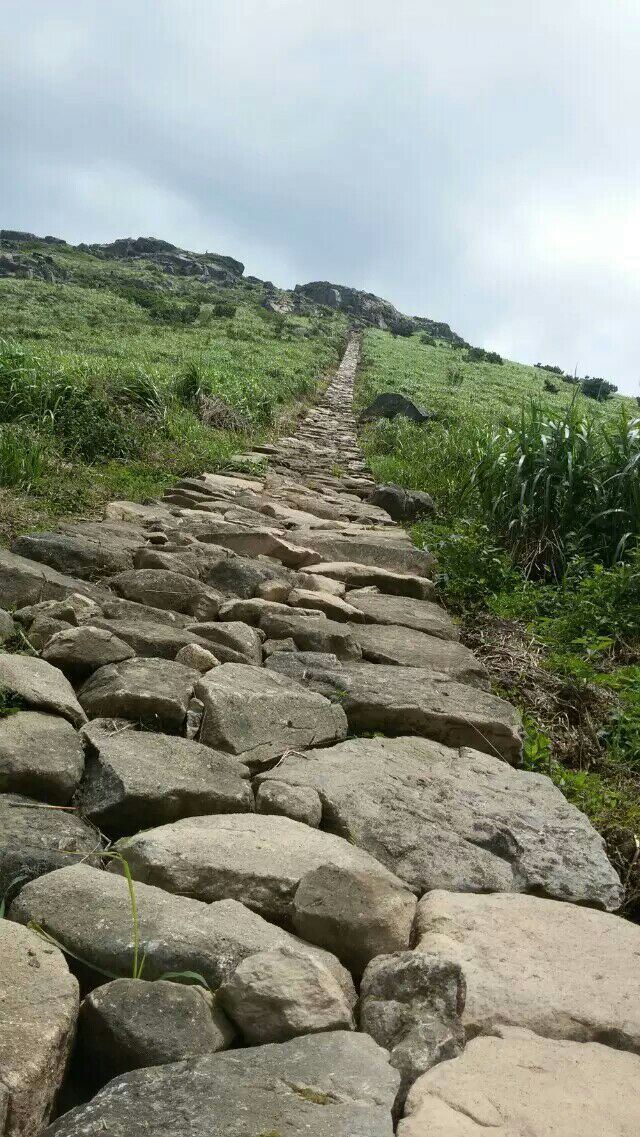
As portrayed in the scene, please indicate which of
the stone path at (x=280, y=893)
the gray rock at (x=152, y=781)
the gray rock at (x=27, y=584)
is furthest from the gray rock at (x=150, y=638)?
the gray rock at (x=152, y=781)

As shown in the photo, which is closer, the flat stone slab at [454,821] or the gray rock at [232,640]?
the flat stone slab at [454,821]

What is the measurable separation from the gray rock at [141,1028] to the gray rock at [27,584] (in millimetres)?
2021

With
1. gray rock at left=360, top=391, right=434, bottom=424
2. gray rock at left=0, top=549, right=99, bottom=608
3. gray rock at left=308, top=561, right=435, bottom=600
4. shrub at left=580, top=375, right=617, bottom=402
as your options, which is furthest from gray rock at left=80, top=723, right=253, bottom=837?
shrub at left=580, top=375, right=617, bottom=402

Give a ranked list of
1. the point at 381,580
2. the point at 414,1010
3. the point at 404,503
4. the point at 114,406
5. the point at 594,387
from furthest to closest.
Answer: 1. the point at 594,387
2. the point at 114,406
3. the point at 404,503
4. the point at 381,580
5. the point at 414,1010

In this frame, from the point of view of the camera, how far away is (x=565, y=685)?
12.1 ft

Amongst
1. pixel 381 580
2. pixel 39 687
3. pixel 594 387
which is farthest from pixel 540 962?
pixel 594 387

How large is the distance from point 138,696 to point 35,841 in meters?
0.73

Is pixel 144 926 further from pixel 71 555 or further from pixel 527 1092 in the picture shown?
pixel 71 555

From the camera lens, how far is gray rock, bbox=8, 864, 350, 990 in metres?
1.55

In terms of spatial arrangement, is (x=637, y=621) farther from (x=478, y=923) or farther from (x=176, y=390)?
(x=176, y=390)

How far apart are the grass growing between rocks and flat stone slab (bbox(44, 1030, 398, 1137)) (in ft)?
4.20

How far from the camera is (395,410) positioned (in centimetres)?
1452

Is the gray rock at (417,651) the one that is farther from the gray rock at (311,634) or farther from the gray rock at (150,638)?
the gray rock at (150,638)

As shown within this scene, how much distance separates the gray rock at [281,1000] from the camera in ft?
4.84
